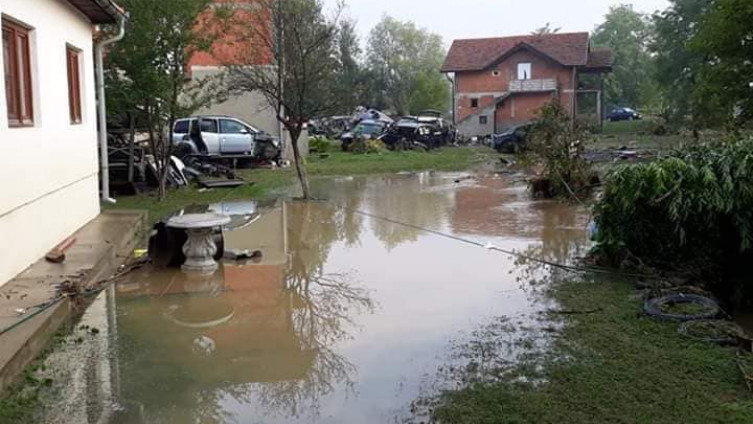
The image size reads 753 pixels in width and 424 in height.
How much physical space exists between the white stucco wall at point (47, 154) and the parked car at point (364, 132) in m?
18.5

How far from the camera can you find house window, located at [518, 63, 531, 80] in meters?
45.9

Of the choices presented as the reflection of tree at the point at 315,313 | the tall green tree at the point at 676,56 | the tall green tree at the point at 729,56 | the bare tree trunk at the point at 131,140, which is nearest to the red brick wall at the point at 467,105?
the tall green tree at the point at 676,56

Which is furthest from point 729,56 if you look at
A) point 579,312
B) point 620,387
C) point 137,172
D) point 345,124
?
point 345,124

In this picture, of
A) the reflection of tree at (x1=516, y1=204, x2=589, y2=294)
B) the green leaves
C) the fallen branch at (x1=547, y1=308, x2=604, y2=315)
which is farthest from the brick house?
the fallen branch at (x1=547, y1=308, x2=604, y2=315)

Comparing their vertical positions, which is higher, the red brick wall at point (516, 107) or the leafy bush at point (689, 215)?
the red brick wall at point (516, 107)

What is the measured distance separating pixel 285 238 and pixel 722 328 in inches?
252

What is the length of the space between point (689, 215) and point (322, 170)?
15075mm

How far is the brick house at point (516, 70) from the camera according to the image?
44062mm

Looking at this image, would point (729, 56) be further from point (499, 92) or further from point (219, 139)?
point (499, 92)

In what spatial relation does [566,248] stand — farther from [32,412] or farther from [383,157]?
[383,157]

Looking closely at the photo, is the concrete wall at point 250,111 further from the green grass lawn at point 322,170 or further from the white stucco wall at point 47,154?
the white stucco wall at point 47,154

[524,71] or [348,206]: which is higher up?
[524,71]

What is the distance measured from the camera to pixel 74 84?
35.7ft

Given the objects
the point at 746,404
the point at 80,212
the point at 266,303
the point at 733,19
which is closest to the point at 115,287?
the point at 266,303
